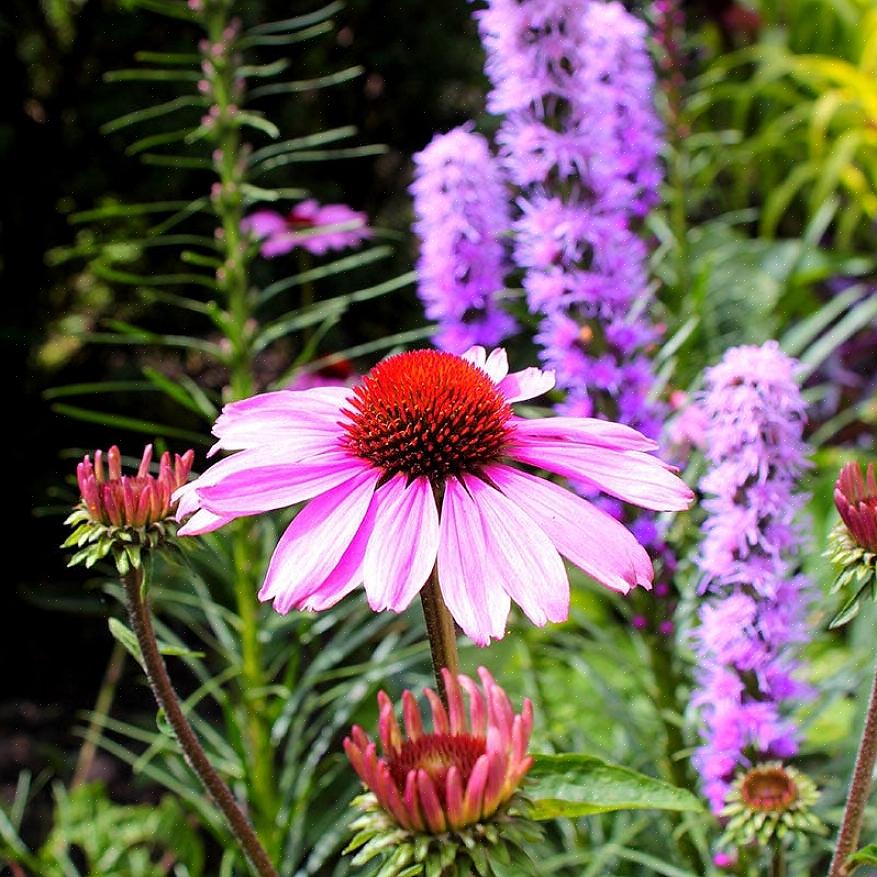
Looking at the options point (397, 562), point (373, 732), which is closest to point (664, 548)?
point (397, 562)

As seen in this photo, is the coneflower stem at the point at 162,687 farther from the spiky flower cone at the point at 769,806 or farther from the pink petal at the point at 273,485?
the spiky flower cone at the point at 769,806

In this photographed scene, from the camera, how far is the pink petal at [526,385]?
71 centimetres

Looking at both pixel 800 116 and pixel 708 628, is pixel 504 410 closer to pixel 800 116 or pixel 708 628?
pixel 708 628

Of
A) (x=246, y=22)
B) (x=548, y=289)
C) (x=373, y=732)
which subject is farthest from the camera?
(x=246, y=22)

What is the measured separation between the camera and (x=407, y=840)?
0.47 m

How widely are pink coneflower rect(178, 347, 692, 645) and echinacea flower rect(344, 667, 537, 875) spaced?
5cm

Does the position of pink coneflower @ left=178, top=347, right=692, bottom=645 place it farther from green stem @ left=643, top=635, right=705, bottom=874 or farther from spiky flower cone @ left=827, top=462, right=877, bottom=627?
green stem @ left=643, top=635, right=705, bottom=874

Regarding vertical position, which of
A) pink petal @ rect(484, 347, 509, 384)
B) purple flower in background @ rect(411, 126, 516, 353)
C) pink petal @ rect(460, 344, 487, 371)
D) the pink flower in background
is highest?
the pink flower in background

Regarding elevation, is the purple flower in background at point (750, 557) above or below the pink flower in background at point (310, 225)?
below

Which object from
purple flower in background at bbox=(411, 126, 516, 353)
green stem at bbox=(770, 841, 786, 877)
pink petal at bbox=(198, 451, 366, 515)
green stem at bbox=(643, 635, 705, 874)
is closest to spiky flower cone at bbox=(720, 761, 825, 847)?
green stem at bbox=(770, 841, 786, 877)

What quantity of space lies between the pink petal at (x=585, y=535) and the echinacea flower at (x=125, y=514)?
200mm

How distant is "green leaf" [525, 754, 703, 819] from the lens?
0.58 m

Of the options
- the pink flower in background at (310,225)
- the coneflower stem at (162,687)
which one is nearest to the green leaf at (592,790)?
the coneflower stem at (162,687)

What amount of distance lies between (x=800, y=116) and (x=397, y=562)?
2.83m
